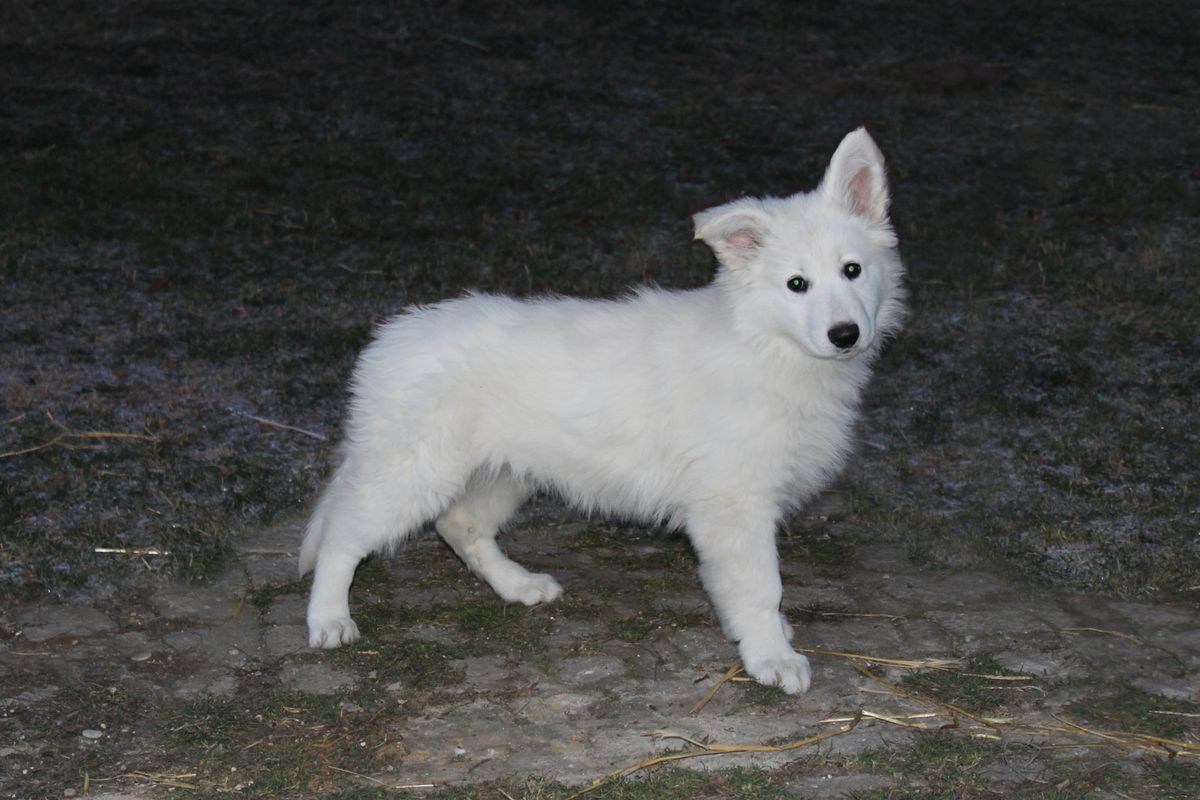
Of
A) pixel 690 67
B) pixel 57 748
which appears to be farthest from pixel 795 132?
pixel 57 748

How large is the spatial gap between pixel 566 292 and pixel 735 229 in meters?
4.07

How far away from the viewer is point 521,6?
47.9 ft

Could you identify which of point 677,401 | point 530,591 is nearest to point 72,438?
point 530,591

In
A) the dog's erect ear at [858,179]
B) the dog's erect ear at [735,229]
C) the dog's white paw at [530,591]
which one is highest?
the dog's erect ear at [858,179]

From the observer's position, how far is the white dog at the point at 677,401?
448 centimetres

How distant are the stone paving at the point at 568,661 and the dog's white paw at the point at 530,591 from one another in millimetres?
72

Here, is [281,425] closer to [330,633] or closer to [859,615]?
[330,633]

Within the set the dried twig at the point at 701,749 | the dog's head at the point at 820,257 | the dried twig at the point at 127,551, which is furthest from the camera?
the dried twig at the point at 127,551

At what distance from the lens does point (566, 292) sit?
8.50 m

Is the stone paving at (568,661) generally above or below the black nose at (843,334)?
below

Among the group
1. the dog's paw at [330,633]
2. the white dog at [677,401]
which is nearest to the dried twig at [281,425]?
the white dog at [677,401]

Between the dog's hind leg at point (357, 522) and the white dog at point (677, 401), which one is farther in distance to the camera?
the dog's hind leg at point (357, 522)

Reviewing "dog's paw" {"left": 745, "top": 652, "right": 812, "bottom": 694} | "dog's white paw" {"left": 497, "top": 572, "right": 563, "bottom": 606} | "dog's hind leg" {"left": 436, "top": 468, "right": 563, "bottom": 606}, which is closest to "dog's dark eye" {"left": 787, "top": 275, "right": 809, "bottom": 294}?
"dog's paw" {"left": 745, "top": 652, "right": 812, "bottom": 694}

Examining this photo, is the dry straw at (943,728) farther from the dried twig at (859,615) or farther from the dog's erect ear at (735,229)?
the dog's erect ear at (735,229)
